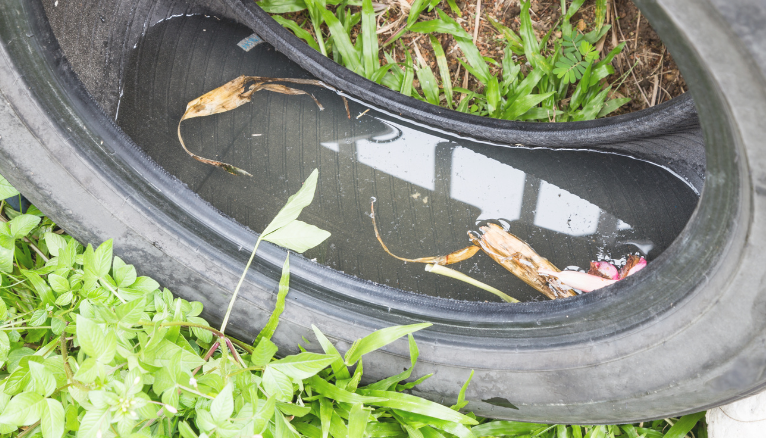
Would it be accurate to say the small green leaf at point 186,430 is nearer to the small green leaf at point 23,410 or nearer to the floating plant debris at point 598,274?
the small green leaf at point 23,410

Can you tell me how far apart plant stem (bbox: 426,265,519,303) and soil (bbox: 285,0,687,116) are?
0.76 m

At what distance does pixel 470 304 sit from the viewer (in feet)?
3.03

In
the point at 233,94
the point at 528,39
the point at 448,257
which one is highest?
the point at 528,39

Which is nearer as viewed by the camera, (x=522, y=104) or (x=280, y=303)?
(x=280, y=303)

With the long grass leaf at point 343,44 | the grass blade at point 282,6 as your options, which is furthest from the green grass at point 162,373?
the grass blade at point 282,6

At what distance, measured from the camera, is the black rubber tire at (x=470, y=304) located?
0.66m

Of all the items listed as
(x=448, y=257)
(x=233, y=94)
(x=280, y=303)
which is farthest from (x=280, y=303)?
(x=233, y=94)

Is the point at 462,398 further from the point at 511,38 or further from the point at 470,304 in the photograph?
the point at 511,38

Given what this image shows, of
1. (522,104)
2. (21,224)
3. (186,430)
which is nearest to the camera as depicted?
(186,430)

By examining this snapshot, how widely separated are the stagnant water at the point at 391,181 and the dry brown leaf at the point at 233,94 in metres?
0.02

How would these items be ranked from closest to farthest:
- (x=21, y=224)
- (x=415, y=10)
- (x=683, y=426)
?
1. (x=21, y=224)
2. (x=683, y=426)
3. (x=415, y=10)

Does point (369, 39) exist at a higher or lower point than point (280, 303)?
higher

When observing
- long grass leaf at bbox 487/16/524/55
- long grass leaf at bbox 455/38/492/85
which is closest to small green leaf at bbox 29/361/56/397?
long grass leaf at bbox 455/38/492/85

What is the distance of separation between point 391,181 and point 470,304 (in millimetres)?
442
